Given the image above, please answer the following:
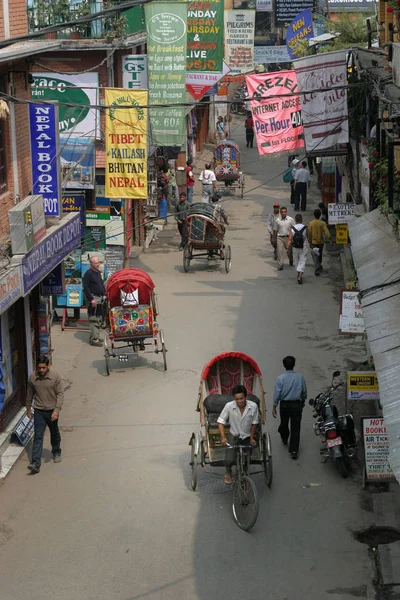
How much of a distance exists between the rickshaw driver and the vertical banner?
1136 centimetres

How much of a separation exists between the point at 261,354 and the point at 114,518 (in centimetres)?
709

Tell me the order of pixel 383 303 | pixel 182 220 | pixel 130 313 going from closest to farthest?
pixel 383 303
pixel 130 313
pixel 182 220

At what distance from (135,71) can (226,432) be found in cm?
1422

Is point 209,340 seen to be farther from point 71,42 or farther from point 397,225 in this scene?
point 71,42

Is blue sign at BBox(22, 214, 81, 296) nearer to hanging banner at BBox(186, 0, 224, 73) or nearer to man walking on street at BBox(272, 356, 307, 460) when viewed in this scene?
man walking on street at BBox(272, 356, 307, 460)

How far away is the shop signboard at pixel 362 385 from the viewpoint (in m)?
13.5

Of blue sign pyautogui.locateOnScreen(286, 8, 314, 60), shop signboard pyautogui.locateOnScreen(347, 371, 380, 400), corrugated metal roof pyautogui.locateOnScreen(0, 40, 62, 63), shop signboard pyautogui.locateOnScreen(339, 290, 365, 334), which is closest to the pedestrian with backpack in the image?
shop signboard pyautogui.locateOnScreen(339, 290, 365, 334)

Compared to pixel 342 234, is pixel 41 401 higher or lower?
lower

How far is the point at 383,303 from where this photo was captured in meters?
11.7

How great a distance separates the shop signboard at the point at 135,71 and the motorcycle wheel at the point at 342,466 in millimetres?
13690

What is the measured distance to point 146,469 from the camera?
13.7 metres

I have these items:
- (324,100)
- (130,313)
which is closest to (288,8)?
(324,100)

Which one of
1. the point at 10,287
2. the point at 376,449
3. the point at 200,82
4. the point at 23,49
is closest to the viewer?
the point at 376,449

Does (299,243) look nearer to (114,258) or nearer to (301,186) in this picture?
(114,258)
